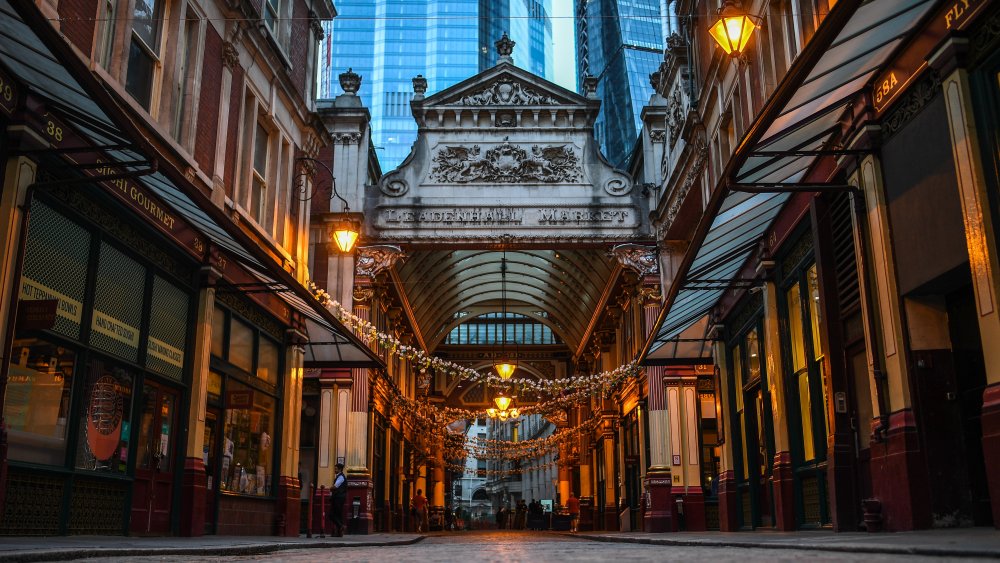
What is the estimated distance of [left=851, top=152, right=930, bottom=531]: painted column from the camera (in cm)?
915

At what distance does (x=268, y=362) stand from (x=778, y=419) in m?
9.47

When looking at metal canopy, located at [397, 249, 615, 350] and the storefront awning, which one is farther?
metal canopy, located at [397, 249, 615, 350]

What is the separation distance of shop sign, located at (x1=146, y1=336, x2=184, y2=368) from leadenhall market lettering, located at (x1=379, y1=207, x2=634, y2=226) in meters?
12.3

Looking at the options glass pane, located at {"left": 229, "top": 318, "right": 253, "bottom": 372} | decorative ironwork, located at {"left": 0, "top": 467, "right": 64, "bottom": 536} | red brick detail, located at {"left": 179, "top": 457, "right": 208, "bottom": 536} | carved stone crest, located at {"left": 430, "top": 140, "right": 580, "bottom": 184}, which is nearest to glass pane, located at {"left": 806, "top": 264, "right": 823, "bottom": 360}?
red brick detail, located at {"left": 179, "top": 457, "right": 208, "bottom": 536}

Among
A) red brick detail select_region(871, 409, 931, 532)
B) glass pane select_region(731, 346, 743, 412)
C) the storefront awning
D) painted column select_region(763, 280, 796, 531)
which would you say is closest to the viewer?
the storefront awning

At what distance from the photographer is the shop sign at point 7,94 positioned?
8773mm

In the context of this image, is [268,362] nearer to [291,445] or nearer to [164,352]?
[291,445]

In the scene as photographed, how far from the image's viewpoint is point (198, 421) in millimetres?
13914

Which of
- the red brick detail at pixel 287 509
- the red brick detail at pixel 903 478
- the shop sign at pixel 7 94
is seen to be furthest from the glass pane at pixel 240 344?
the red brick detail at pixel 903 478

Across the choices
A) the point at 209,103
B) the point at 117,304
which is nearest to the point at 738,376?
the point at 209,103

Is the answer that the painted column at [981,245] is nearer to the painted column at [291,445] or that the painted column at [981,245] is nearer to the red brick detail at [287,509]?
the red brick detail at [287,509]

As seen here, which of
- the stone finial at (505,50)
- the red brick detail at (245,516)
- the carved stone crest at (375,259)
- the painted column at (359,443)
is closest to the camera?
the red brick detail at (245,516)

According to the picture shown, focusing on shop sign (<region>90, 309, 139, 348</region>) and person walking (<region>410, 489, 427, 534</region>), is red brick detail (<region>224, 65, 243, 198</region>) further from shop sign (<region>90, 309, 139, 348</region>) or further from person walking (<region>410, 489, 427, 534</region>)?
person walking (<region>410, 489, 427, 534</region>)

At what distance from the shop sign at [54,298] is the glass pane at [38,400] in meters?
0.41
